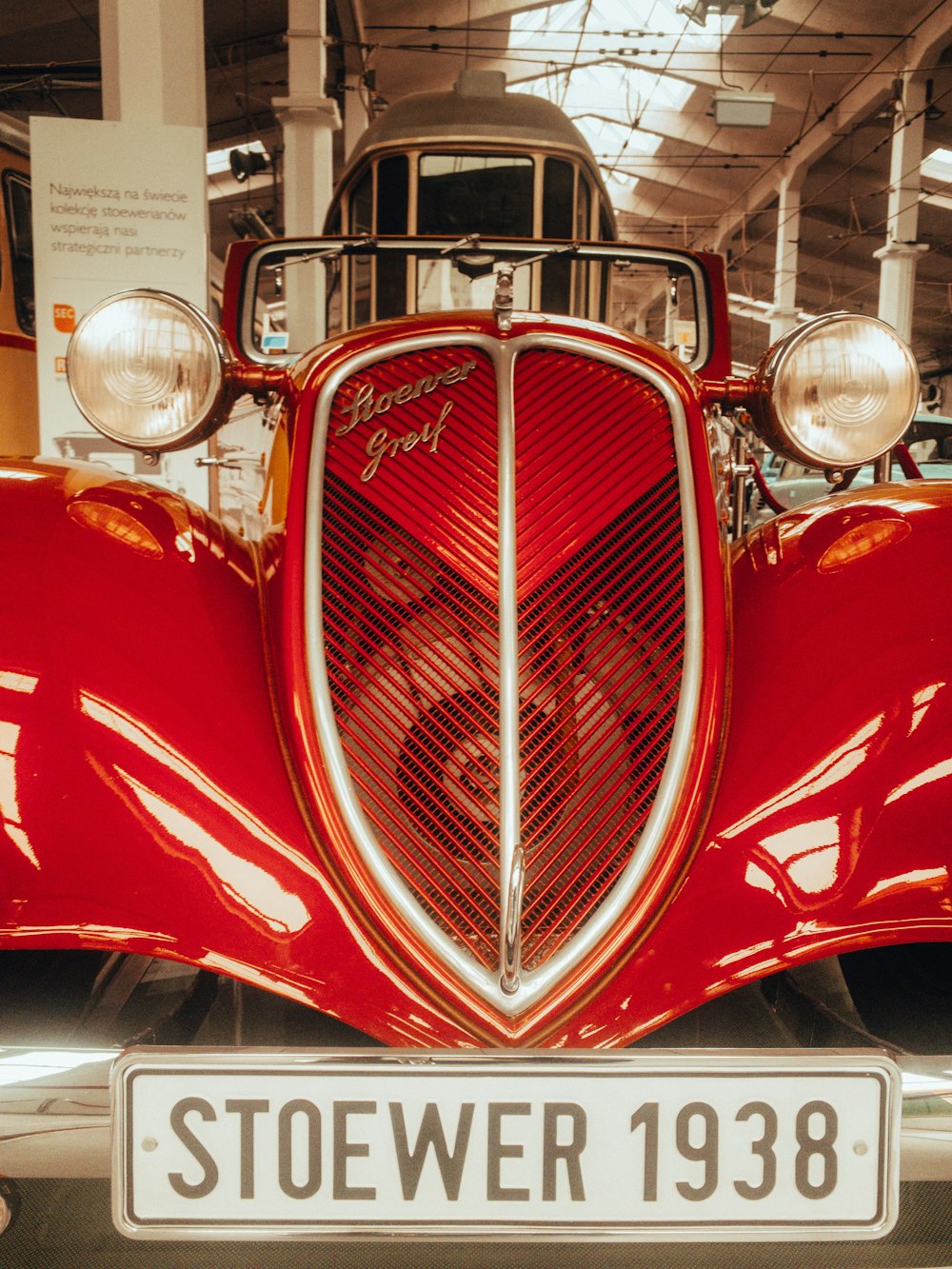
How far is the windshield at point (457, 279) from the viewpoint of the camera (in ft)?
7.32

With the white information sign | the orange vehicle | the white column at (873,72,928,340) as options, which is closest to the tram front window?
the white information sign

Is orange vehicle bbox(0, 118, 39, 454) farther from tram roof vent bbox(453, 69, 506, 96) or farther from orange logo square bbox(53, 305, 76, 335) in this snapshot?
tram roof vent bbox(453, 69, 506, 96)

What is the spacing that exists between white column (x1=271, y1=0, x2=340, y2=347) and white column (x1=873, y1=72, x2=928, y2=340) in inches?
274

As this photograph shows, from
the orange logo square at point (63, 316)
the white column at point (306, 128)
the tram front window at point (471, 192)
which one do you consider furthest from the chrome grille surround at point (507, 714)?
the white column at point (306, 128)

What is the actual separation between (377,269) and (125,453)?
1.43 meters

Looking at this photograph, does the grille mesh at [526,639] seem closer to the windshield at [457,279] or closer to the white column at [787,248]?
the windshield at [457,279]

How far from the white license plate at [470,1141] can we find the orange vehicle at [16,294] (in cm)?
480

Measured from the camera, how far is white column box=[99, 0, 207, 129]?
4.66m

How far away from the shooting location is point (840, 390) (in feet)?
4.98

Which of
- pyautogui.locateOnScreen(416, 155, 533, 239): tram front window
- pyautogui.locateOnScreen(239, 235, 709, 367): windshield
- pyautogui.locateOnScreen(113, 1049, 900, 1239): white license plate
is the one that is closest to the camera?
pyautogui.locateOnScreen(113, 1049, 900, 1239): white license plate

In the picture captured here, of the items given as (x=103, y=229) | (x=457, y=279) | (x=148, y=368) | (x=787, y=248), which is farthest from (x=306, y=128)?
(x=787, y=248)

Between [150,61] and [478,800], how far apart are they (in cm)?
461

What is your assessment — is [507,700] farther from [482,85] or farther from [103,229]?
[103,229]

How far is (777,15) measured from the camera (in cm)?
1159
